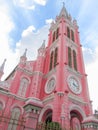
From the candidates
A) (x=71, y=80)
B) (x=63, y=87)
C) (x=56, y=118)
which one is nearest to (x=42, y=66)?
(x=71, y=80)

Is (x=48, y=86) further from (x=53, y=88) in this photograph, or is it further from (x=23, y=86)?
(x=23, y=86)

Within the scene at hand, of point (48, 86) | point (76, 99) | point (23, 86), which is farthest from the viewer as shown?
point (23, 86)

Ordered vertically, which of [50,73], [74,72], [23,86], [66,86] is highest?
[74,72]

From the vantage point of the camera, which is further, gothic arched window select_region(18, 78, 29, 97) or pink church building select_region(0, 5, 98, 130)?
gothic arched window select_region(18, 78, 29, 97)

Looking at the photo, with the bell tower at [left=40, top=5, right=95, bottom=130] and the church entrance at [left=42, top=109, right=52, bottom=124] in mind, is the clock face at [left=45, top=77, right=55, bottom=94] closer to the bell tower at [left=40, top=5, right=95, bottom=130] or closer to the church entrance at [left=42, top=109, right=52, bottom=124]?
the bell tower at [left=40, top=5, right=95, bottom=130]

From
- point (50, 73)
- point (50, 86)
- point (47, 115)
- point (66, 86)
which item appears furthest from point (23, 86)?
point (66, 86)

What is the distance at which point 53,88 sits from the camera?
17594 mm

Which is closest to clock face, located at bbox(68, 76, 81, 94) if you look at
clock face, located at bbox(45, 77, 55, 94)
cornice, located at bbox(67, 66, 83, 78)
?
cornice, located at bbox(67, 66, 83, 78)

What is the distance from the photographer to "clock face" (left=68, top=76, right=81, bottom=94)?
58.6 feet

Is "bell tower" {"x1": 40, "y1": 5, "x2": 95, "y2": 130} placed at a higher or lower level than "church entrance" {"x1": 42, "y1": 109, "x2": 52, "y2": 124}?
higher

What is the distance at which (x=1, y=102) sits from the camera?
16.6 m

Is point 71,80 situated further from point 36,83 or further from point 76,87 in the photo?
point 36,83

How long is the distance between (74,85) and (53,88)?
2.88 metres

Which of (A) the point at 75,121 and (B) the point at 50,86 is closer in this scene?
(B) the point at 50,86
